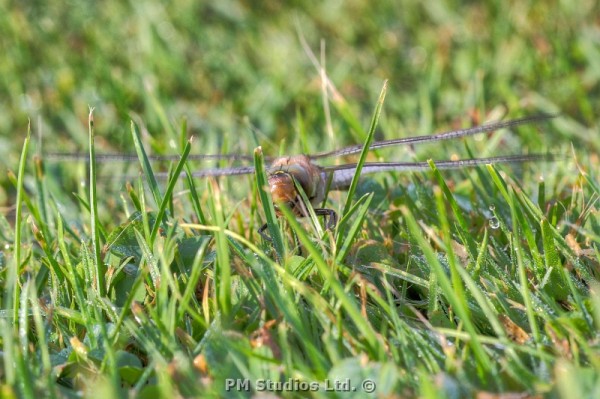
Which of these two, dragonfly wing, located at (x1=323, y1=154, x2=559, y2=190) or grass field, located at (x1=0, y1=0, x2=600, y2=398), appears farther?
dragonfly wing, located at (x1=323, y1=154, x2=559, y2=190)

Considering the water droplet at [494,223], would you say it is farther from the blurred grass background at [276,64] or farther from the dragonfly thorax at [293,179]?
the blurred grass background at [276,64]

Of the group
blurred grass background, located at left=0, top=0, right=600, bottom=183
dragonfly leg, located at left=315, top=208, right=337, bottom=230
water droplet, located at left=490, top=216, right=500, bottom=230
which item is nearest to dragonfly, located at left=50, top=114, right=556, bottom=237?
dragonfly leg, located at left=315, top=208, right=337, bottom=230

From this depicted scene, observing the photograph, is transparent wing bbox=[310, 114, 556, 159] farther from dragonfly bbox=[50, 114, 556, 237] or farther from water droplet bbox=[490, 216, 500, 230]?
water droplet bbox=[490, 216, 500, 230]

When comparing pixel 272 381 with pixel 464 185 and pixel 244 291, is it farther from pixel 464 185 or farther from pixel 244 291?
pixel 464 185

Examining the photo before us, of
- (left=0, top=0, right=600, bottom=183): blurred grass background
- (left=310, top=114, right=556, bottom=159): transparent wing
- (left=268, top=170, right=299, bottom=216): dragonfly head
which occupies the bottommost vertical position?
(left=268, top=170, right=299, bottom=216): dragonfly head

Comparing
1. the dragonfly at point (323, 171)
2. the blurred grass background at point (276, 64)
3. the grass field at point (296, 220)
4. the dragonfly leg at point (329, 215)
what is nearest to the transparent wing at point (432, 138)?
the dragonfly at point (323, 171)

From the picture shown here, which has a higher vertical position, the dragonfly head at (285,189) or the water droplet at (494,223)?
the dragonfly head at (285,189)

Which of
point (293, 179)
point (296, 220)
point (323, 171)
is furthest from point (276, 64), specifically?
point (296, 220)
